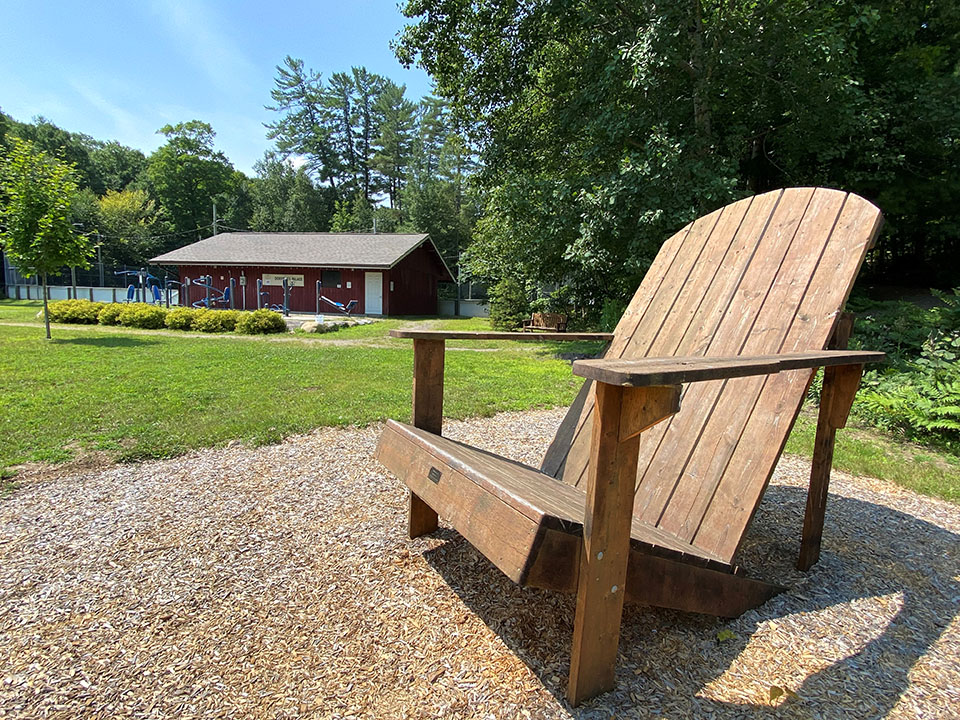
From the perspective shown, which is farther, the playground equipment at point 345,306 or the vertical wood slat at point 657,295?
the playground equipment at point 345,306

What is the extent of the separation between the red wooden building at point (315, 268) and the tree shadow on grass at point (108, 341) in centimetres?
1027

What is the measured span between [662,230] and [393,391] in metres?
4.79

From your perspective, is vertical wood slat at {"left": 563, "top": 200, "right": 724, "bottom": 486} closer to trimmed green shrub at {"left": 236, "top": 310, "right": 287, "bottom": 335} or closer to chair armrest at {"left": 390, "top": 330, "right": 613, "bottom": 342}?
chair armrest at {"left": 390, "top": 330, "right": 613, "bottom": 342}

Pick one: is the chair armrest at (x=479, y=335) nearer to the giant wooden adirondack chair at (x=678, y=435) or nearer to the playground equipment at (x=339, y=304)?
the giant wooden adirondack chair at (x=678, y=435)

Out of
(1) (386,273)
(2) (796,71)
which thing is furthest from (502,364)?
(1) (386,273)

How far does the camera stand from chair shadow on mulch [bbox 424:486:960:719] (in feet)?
4.66

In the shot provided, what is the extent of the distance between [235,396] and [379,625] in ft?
→ 14.0

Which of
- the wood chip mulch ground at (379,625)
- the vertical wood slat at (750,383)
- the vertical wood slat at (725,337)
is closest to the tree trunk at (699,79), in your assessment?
the vertical wood slat at (725,337)

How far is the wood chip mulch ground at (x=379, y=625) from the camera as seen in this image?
4.60 ft

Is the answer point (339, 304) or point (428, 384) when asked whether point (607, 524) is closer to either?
point (428, 384)

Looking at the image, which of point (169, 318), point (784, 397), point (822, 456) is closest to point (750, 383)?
point (784, 397)

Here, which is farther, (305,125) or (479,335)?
(305,125)

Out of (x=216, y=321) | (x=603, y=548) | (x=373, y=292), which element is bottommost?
(x=603, y=548)

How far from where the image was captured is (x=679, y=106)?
793 centimetres
